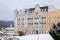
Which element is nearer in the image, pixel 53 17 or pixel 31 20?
pixel 53 17

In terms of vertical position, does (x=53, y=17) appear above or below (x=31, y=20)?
above

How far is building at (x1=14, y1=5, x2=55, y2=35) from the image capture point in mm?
15008

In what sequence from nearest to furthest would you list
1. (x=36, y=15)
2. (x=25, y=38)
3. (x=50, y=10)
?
(x=25, y=38), (x=50, y=10), (x=36, y=15)

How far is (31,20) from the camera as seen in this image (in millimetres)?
15844

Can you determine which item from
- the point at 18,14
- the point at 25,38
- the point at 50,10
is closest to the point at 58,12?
the point at 50,10

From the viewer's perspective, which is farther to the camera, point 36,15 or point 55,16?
point 36,15

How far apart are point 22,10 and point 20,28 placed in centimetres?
138

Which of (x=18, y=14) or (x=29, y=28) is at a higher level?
(x=18, y=14)

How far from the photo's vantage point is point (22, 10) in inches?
614

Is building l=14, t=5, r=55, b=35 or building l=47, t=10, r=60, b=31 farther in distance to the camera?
building l=14, t=5, r=55, b=35

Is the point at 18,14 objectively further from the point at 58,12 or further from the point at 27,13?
the point at 58,12

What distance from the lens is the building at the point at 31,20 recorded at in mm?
15008

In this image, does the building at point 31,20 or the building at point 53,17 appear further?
the building at point 31,20

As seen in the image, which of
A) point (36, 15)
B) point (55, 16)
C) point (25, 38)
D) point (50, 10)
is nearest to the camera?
point (25, 38)
